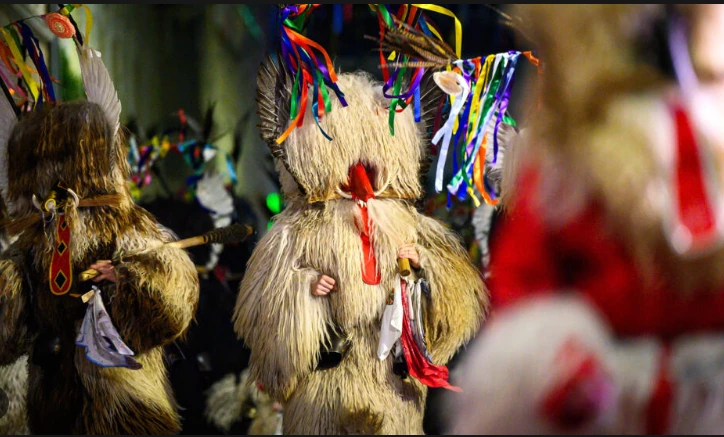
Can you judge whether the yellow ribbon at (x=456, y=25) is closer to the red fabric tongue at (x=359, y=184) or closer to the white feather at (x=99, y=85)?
the red fabric tongue at (x=359, y=184)

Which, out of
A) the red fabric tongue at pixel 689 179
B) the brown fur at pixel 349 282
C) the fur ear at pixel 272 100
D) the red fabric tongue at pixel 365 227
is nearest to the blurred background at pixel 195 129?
the fur ear at pixel 272 100

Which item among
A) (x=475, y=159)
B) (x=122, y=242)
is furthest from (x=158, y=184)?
(x=475, y=159)

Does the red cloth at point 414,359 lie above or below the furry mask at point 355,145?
below

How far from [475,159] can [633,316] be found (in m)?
1.22

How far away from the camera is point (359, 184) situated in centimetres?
229

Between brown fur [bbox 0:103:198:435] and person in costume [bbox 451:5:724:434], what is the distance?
1.60 metres

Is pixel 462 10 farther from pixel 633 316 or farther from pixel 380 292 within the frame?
pixel 633 316

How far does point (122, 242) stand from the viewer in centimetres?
252

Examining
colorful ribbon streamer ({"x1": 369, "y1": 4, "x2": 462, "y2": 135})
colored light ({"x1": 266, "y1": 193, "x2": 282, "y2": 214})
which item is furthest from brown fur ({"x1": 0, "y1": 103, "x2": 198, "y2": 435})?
colorful ribbon streamer ({"x1": 369, "y1": 4, "x2": 462, "y2": 135})

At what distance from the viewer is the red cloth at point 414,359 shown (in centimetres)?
227

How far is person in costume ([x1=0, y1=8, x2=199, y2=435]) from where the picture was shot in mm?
2488

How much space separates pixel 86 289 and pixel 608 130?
6.40 feet

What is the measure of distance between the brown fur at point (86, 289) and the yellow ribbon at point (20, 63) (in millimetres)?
107

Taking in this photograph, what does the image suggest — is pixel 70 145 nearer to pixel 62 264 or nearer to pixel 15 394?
pixel 62 264
